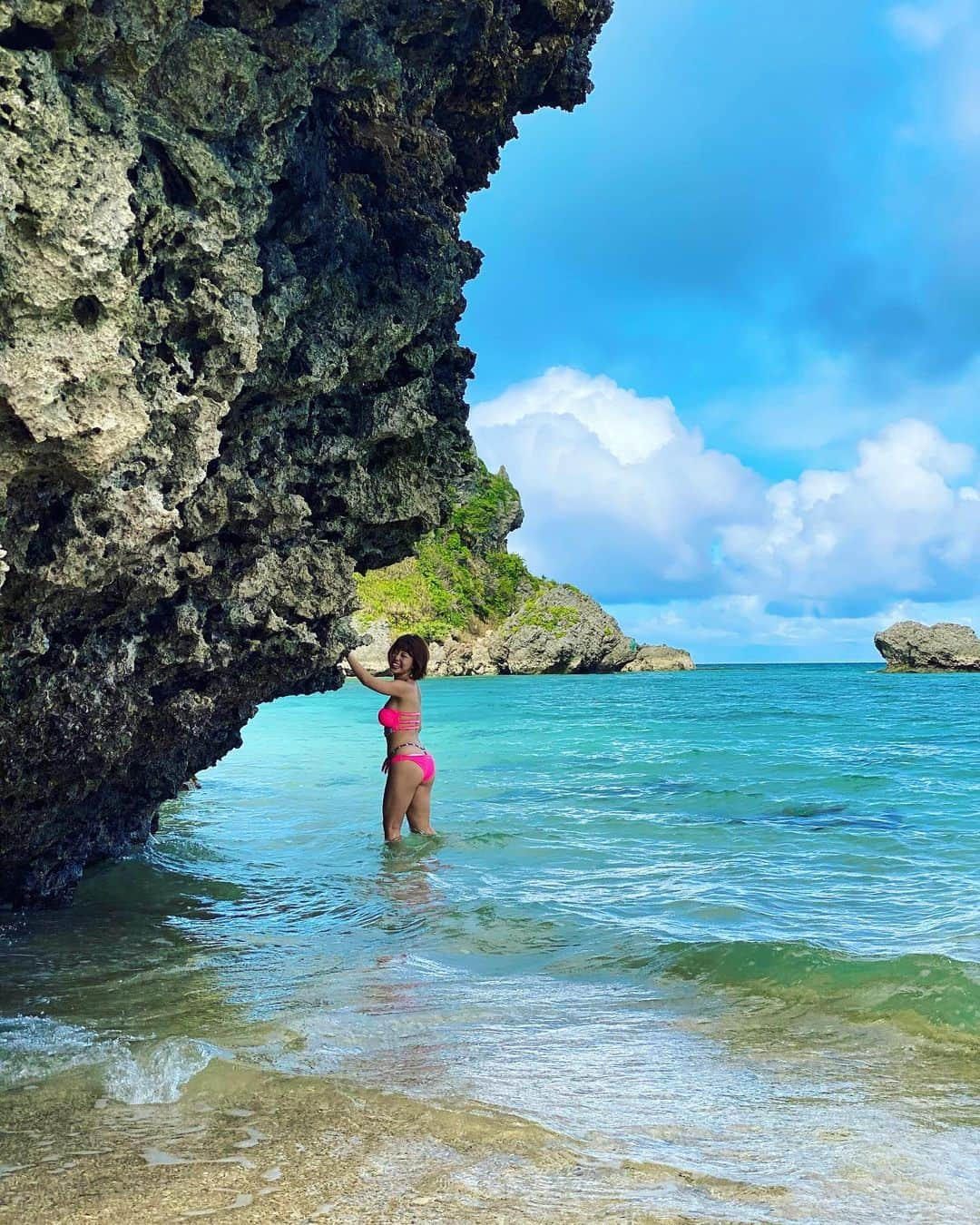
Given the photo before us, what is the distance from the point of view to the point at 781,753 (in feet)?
70.4

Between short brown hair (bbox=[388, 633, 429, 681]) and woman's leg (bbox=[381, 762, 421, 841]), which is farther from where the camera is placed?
woman's leg (bbox=[381, 762, 421, 841])

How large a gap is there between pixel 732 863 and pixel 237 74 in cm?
830

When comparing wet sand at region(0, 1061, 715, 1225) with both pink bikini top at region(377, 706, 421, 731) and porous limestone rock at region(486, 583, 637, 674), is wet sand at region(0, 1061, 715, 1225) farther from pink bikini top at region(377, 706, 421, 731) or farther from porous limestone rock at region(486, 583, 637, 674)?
porous limestone rock at region(486, 583, 637, 674)

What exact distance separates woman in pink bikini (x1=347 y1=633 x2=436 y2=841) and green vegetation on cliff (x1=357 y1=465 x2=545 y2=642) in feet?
250

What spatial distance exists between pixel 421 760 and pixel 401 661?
4.33ft

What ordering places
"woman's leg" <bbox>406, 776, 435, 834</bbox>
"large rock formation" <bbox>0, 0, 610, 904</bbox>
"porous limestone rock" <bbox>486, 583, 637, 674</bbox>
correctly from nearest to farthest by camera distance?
1. "large rock formation" <bbox>0, 0, 610, 904</bbox>
2. "woman's leg" <bbox>406, 776, 435, 834</bbox>
3. "porous limestone rock" <bbox>486, 583, 637, 674</bbox>

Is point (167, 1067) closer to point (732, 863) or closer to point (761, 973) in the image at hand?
point (761, 973)

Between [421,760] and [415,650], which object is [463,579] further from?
[415,650]

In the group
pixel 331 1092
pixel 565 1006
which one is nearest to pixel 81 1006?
pixel 331 1092

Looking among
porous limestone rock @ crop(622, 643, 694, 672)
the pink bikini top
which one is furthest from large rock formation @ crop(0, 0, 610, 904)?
porous limestone rock @ crop(622, 643, 694, 672)

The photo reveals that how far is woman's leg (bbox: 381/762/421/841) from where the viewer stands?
9891mm

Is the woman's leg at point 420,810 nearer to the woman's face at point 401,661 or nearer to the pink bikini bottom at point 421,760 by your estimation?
the pink bikini bottom at point 421,760

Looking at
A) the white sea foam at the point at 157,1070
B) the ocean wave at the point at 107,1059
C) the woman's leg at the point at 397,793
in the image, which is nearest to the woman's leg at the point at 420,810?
the woman's leg at the point at 397,793

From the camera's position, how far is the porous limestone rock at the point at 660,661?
104688 mm
